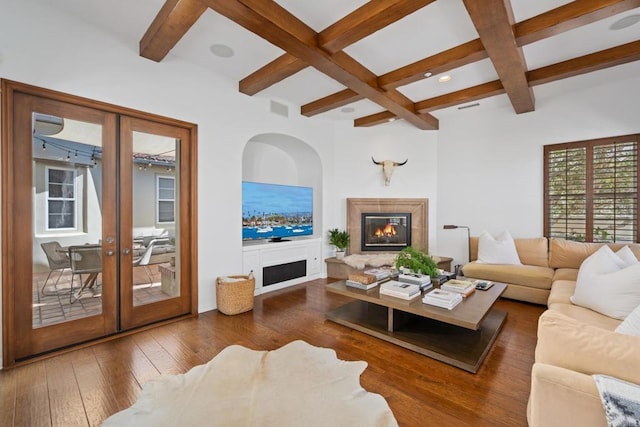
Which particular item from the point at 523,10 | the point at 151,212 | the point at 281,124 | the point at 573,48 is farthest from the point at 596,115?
the point at 151,212

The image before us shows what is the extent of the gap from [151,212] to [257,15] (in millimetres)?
2173

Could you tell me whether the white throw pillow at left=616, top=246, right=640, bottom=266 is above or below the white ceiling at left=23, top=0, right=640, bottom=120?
below

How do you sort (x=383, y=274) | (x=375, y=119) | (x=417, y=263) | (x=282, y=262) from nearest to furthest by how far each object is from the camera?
(x=417, y=263) < (x=383, y=274) < (x=282, y=262) < (x=375, y=119)

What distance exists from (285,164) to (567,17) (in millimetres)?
4090

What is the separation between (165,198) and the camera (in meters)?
3.15

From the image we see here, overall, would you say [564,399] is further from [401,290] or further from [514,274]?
[514,274]

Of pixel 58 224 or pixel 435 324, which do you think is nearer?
pixel 58 224

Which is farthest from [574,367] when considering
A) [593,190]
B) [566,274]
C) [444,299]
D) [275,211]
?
[593,190]

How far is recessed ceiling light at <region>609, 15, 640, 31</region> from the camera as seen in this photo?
2.45 m

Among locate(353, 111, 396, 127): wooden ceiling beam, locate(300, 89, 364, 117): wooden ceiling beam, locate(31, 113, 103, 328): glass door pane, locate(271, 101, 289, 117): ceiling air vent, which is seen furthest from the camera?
locate(353, 111, 396, 127): wooden ceiling beam

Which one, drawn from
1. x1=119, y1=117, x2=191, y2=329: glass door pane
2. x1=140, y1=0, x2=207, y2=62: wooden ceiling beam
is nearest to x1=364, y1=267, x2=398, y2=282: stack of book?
x1=119, y1=117, x2=191, y2=329: glass door pane

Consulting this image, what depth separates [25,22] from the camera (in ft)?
7.39

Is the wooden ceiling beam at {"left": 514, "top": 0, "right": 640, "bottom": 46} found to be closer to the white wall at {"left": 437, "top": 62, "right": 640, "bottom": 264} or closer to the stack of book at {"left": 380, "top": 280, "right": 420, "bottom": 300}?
the white wall at {"left": 437, "top": 62, "right": 640, "bottom": 264}

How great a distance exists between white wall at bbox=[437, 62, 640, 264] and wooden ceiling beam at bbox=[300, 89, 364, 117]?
201 cm
